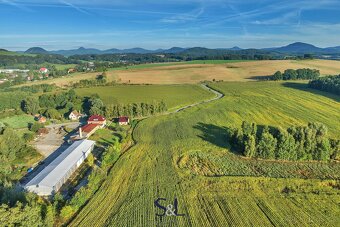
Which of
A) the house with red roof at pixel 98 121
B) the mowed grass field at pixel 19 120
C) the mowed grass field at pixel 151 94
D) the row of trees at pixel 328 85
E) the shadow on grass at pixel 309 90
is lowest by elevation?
the mowed grass field at pixel 19 120

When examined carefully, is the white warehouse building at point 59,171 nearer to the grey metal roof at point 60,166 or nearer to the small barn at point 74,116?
the grey metal roof at point 60,166

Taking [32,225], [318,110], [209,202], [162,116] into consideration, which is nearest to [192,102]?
[162,116]

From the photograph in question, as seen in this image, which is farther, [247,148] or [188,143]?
[188,143]

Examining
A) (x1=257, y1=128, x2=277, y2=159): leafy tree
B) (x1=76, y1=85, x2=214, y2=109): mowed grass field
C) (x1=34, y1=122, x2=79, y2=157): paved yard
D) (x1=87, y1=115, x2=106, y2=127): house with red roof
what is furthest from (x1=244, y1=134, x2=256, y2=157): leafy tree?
(x1=76, y1=85, x2=214, y2=109): mowed grass field

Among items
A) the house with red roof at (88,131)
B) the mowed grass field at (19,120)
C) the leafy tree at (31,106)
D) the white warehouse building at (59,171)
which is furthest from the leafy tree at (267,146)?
the leafy tree at (31,106)

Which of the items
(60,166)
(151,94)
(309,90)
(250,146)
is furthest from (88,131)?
(309,90)

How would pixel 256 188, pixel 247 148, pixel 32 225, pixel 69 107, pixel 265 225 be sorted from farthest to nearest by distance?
pixel 69 107 < pixel 247 148 < pixel 256 188 < pixel 265 225 < pixel 32 225

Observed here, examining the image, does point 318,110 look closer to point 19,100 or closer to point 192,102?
point 192,102
